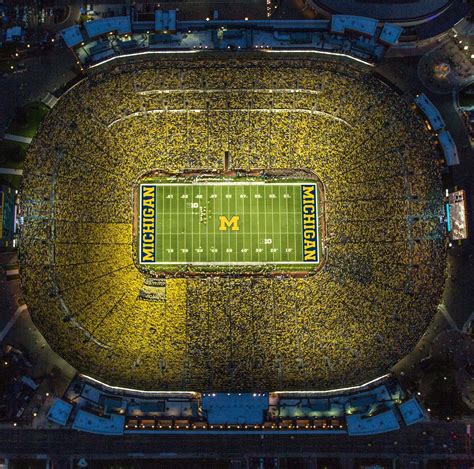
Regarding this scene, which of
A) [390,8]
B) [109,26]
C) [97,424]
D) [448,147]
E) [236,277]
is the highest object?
[390,8]

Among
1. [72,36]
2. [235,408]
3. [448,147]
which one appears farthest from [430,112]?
[72,36]

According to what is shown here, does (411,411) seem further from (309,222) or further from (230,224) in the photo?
(230,224)

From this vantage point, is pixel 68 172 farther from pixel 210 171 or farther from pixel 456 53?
pixel 456 53

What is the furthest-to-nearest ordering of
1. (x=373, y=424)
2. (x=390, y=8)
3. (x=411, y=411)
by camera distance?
(x=390, y=8) < (x=411, y=411) < (x=373, y=424)

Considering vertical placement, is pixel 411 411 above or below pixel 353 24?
below

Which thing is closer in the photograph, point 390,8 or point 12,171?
point 12,171

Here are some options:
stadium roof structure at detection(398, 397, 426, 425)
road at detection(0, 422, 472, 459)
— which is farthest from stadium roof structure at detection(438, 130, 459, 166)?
road at detection(0, 422, 472, 459)

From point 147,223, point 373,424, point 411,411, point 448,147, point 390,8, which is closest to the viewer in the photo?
point 373,424

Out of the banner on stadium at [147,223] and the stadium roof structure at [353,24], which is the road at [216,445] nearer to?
the banner on stadium at [147,223]
